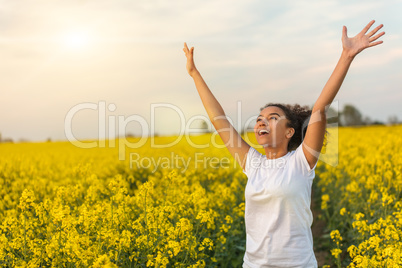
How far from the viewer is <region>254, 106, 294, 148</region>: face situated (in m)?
3.14

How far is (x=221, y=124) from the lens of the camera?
10.9ft

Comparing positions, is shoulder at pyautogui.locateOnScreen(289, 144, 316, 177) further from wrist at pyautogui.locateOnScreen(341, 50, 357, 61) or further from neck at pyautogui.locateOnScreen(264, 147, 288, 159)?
wrist at pyautogui.locateOnScreen(341, 50, 357, 61)

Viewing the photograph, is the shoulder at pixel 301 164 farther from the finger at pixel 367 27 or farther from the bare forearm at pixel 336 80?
the finger at pixel 367 27

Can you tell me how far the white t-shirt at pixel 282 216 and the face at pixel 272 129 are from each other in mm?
220

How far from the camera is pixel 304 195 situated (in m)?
2.94

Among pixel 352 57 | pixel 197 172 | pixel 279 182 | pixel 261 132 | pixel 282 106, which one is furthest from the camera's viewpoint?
pixel 197 172

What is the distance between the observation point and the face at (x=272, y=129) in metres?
3.14

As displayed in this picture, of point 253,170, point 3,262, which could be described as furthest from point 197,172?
point 253,170

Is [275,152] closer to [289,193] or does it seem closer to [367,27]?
[289,193]

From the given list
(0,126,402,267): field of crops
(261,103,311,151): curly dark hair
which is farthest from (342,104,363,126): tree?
(261,103,311,151): curly dark hair

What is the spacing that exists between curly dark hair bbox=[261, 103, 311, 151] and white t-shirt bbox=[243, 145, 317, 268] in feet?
1.41

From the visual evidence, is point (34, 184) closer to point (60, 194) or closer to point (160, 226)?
point (60, 194)

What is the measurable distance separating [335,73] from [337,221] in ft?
17.1

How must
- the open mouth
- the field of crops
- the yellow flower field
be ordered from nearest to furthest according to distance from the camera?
the open mouth
the field of crops
the yellow flower field
